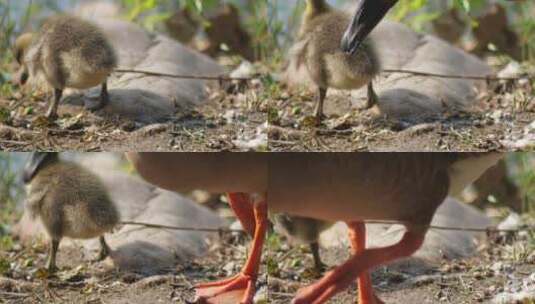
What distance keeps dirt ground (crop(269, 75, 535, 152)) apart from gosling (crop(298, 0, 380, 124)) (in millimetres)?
32

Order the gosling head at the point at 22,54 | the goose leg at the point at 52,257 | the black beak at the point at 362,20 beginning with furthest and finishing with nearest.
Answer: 1. the goose leg at the point at 52,257
2. the gosling head at the point at 22,54
3. the black beak at the point at 362,20

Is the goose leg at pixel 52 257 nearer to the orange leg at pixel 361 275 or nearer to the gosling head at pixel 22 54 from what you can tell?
the gosling head at pixel 22 54

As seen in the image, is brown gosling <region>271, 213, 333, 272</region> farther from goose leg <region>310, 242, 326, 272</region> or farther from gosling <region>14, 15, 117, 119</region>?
gosling <region>14, 15, 117, 119</region>

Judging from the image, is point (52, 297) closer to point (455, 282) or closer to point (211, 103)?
point (211, 103)

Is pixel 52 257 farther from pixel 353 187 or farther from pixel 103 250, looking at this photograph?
pixel 353 187

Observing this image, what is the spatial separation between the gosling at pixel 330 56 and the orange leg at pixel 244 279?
25 centimetres

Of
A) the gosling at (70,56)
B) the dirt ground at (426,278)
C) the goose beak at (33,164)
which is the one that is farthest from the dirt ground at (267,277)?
the gosling at (70,56)

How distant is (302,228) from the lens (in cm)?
271

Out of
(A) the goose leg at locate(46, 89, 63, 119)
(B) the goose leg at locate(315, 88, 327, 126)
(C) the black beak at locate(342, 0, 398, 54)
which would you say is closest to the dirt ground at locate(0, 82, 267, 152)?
(A) the goose leg at locate(46, 89, 63, 119)

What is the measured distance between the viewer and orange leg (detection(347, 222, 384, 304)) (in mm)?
2652

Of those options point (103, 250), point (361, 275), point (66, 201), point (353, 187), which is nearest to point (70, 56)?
point (66, 201)

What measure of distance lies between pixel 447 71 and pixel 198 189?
2.06ft

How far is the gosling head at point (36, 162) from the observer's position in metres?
2.77

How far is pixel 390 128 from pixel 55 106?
0.75 metres
